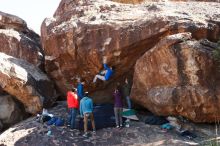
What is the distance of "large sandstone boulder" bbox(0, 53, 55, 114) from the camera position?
53.8ft

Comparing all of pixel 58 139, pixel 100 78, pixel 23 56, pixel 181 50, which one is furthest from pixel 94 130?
pixel 23 56

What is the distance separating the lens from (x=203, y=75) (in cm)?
1419

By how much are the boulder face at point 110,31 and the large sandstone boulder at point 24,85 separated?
1.40 metres

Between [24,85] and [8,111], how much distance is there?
61.3 inches

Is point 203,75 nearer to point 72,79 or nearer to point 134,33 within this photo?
point 134,33

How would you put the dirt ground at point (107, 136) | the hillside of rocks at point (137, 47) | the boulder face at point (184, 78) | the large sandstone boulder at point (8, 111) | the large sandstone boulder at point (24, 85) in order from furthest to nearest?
the large sandstone boulder at point (8, 111) < the large sandstone boulder at point (24, 85) < the hillside of rocks at point (137, 47) < the boulder face at point (184, 78) < the dirt ground at point (107, 136)

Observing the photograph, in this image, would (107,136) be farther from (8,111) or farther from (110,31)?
(8,111)

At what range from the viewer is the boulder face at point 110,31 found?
51.7 ft

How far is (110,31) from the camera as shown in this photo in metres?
16.6

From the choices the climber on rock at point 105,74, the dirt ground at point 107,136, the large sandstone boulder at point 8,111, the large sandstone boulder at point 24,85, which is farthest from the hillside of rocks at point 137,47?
the large sandstone boulder at point 8,111

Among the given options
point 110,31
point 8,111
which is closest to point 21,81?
point 8,111

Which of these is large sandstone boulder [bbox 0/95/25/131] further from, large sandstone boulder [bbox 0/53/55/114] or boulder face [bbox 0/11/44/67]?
boulder face [bbox 0/11/44/67]

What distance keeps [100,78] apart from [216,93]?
5.41 meters

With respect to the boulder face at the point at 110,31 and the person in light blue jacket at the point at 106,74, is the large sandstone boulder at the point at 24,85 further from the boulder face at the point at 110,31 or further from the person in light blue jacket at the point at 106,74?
the person in light blue jacket at the point at 106,74
